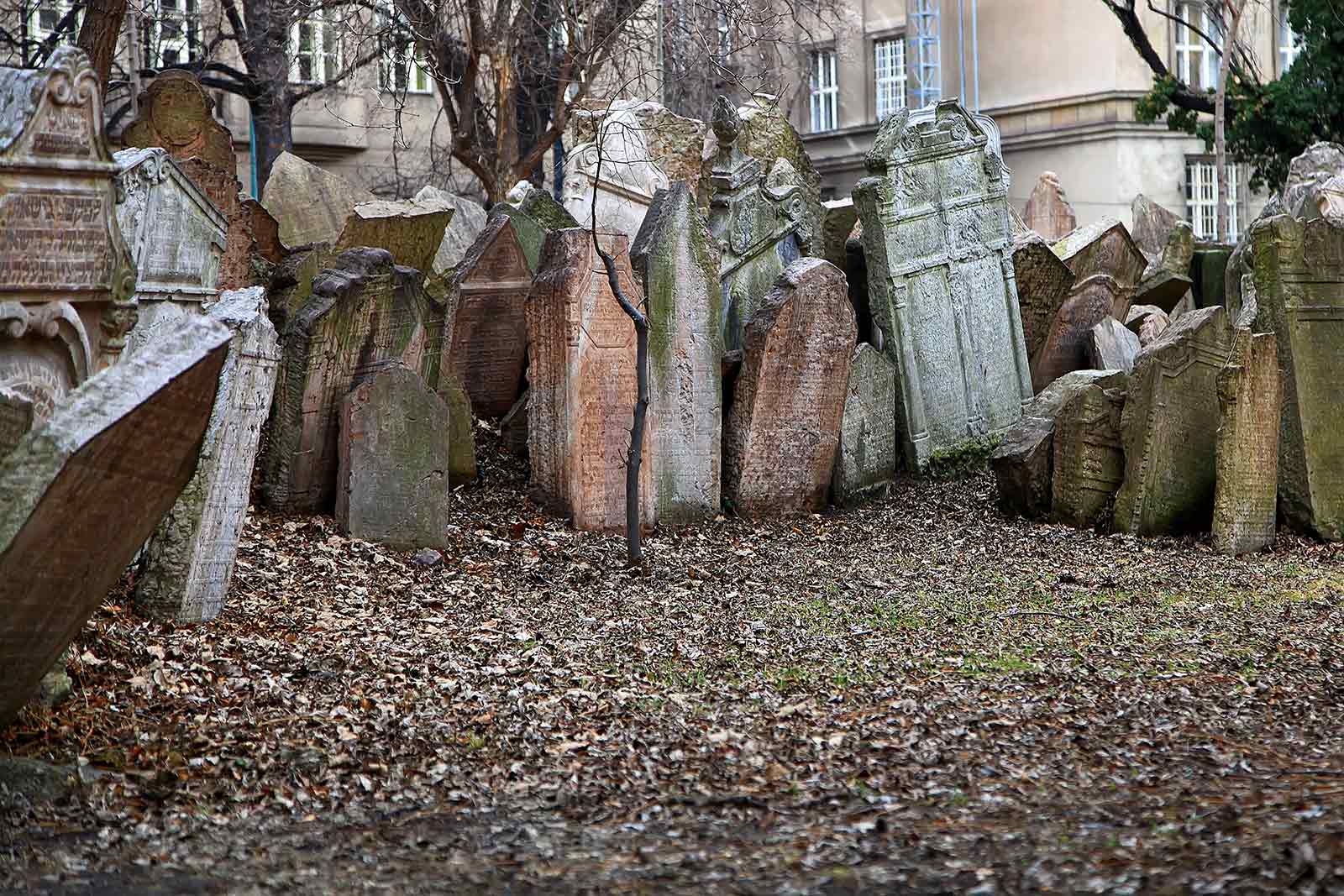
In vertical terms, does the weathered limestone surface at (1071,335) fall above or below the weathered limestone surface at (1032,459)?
above

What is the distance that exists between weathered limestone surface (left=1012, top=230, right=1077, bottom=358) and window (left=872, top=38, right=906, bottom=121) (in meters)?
19.4

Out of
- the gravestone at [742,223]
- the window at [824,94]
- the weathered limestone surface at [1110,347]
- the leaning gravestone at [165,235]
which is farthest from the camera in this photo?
the window at [824,94]

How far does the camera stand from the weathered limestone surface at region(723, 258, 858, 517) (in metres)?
9.52

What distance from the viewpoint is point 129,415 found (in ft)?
13.2

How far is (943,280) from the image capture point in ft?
34.9

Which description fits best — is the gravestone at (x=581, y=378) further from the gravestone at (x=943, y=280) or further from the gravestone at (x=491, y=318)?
the gravestone at (x=943, y=280)

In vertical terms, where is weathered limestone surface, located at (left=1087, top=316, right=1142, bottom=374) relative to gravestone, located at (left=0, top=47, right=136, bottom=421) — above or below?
below

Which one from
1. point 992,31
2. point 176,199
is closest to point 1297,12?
point 992,31

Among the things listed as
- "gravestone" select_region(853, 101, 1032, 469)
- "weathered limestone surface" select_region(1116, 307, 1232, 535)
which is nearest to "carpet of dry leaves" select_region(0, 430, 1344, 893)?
"weathered limestone surface" select_region(1116, 307, 1232, 535)

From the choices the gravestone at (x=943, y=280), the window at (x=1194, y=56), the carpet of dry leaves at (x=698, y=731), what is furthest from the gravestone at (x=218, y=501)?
the window at (x=1194, y=56)

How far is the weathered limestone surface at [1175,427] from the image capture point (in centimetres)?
880

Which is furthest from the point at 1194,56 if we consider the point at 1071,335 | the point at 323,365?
the point at 323,365

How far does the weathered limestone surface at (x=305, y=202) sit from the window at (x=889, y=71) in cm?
1934

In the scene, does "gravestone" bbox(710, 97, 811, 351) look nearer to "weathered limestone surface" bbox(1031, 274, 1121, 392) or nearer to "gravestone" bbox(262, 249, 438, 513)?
"weathered limestone surface" bbox(1031, 274, 1121, 392)
